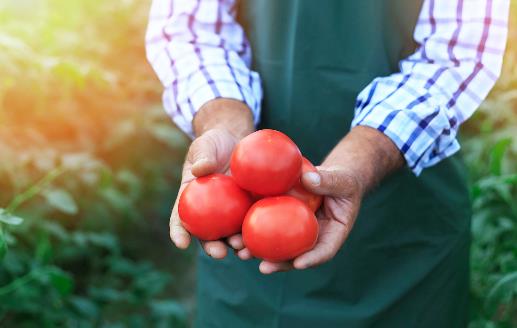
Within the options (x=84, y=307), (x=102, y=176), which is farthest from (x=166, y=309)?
(x=102, y=176)

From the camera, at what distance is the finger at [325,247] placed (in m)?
1.34

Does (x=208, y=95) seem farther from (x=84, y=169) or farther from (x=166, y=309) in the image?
(x=166, y=309)

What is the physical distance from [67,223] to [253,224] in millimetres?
1530

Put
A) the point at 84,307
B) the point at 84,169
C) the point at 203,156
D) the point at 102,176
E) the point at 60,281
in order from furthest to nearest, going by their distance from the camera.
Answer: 1. the point at 102,176
2. the point at 84,169
3. the point at 84,307
4. the point at 60,281
5. the point at 203,156

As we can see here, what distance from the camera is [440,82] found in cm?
153

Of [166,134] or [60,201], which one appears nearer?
[60,201]

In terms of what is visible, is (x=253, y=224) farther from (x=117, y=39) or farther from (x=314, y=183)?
(x=117, y=39)

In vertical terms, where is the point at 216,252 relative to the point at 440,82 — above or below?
below

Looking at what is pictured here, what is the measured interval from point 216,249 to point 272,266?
11 centimetres

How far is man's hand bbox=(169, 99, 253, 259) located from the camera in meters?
1.41

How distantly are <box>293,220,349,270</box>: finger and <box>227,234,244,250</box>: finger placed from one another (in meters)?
0.15

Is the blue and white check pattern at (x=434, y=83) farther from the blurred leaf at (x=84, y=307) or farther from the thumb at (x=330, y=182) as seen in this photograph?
the blurred leaf at (x=84, y=307)

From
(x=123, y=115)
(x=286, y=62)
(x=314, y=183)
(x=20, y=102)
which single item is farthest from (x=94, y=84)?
(x=314, y=183)

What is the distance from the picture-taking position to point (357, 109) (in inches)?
62.4
